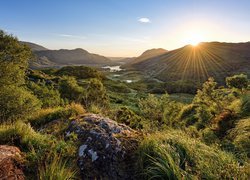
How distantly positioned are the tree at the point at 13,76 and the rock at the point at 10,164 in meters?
10.6

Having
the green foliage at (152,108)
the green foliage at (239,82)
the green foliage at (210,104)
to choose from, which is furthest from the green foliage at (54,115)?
the green foliage at (239,82)

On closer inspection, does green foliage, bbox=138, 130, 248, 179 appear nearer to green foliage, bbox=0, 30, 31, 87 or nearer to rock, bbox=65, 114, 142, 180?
rock, bbox=65, 114, 142, 180

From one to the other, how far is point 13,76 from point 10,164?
14225mm

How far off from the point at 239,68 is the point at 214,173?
17030 centimetres

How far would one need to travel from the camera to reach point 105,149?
466 cm

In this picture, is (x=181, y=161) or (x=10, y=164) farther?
(x=181, y=161)

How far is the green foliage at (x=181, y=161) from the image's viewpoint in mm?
3557


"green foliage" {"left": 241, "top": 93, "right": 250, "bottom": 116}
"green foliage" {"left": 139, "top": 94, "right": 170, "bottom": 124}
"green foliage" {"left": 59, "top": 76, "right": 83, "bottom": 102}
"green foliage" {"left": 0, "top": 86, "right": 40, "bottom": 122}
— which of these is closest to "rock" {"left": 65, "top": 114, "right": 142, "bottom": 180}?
"green foliage" {"left": 241, "top": 93, "right": 250, "bottom": 116}

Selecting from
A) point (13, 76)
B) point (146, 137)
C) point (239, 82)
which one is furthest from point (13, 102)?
point (239, 82)

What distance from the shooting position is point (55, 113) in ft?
25.2

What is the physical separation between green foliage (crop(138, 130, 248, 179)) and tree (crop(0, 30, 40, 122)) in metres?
11.7

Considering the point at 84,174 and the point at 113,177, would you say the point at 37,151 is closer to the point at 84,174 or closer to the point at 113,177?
the point at 84,174

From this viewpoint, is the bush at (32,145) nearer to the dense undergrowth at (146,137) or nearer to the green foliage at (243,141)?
the dense undergrowth at (146,137)

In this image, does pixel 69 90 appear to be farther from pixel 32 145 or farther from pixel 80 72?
pixel 80 72
